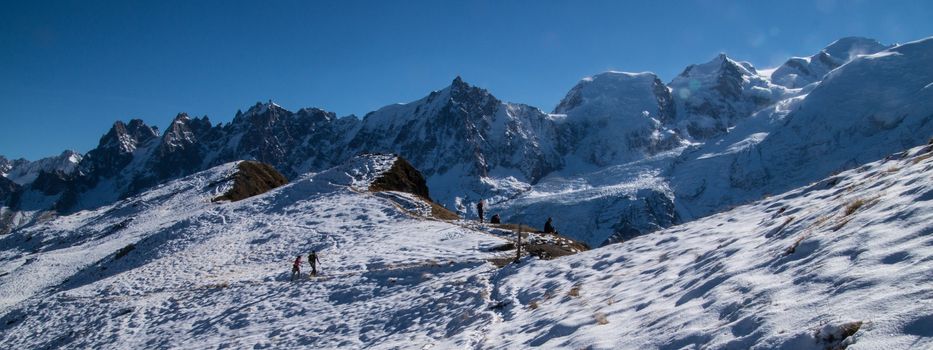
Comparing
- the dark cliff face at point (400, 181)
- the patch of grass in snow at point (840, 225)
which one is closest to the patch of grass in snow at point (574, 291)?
the patch of grass in snow at point (840, 225)

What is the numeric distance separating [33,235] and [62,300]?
44073mm

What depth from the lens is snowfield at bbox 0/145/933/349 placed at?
7859mm

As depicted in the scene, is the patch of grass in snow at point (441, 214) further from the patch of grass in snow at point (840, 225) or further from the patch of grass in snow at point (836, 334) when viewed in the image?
the patch of grass in snow at point (836, 334)

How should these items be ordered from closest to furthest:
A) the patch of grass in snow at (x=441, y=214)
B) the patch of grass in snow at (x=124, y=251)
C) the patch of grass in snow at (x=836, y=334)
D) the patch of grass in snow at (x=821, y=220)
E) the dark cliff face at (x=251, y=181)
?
the patch of grass in snow at (x=836, y=334)
the patch of grass in snow at (x=821, y=220)
the patch of grass in snow at (x=124, y=251)
the patch of grass in snow at (x=441, y=214)
the dark cliff face at (x=251, y=181)

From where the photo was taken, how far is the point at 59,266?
4197cm

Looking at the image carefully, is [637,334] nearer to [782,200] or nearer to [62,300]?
[782,200]

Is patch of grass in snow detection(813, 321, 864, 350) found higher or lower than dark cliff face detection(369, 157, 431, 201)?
lower

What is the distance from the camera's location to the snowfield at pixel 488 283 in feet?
25.8

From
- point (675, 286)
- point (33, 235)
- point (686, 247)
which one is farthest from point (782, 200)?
point (33, 235)

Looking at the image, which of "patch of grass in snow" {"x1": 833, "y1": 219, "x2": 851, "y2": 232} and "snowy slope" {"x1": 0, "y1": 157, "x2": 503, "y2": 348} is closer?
"patch of grass in snow" {"x1": 833, "y1": 219, "x2": 851, "y2": 232}

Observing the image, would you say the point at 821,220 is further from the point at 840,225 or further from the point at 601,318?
the point at 601,318

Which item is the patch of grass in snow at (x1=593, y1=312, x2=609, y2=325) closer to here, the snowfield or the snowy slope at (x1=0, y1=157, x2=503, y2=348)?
the snowfield

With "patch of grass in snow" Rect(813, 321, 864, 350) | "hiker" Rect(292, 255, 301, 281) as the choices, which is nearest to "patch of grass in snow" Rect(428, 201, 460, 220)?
"hiker" Rect(292, 255, 301, 281)

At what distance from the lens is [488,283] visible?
20.0 meters
